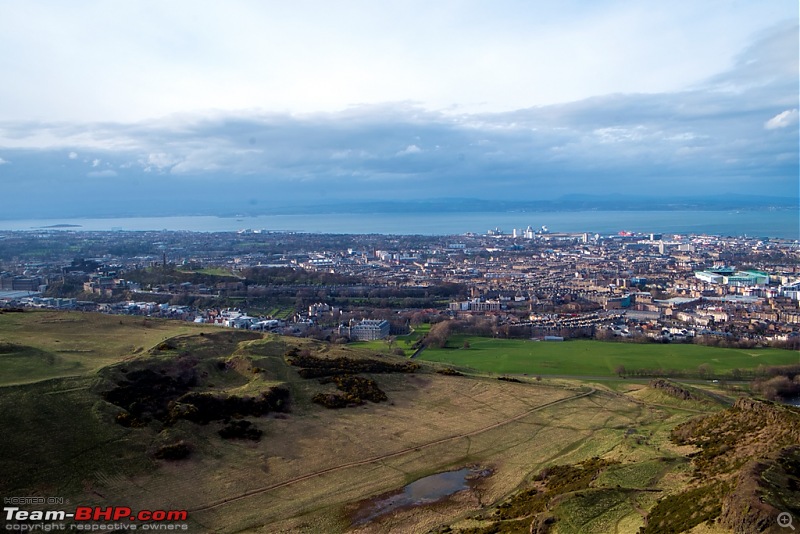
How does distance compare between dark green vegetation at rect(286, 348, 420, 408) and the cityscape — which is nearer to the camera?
dark green vegetation at rect(286, 348, 420, 408)

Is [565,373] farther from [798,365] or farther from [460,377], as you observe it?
[798,365]

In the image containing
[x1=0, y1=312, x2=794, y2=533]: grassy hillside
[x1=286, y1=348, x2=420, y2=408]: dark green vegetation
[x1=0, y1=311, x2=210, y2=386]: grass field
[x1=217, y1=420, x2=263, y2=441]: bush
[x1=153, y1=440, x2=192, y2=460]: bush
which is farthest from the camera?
[x1=286, y1=348, x2=420, y2=408]: dark green vegetation

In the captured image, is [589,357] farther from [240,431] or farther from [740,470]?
[240,431]

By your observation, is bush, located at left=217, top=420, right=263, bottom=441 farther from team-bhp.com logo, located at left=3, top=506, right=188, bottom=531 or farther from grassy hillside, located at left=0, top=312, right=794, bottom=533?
team-bhp.com logo, located at left=3, top=506, right=188, bottom=531

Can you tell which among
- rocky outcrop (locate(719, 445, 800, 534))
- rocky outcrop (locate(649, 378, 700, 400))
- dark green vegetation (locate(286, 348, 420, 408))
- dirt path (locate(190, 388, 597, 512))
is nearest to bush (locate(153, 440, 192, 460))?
dirt path (locate(190, 388, 597, 512))

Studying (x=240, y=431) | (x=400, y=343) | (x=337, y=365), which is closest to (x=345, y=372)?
(x=337, y=365)
